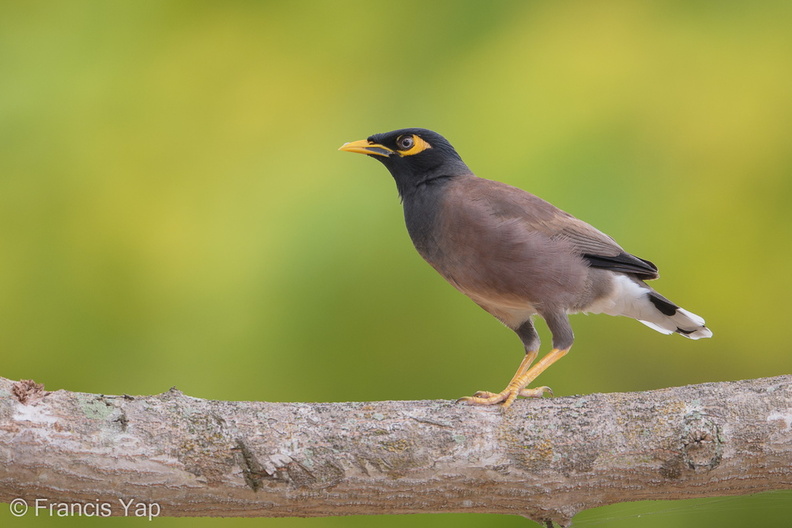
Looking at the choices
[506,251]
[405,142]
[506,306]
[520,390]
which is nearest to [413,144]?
[405,142]

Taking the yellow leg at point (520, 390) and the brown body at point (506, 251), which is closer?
the yellow leg at point (520, 390)

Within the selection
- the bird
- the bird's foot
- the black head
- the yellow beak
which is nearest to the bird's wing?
the bird

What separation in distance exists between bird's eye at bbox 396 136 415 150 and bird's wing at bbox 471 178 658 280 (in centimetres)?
25

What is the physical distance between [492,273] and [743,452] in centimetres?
87

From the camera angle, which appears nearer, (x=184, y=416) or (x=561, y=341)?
(x=184, y=416)

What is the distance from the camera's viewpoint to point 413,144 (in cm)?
Result: 278

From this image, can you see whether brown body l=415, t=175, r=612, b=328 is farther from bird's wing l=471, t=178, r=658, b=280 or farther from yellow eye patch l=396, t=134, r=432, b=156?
yellow eye patch l=396, t=134, r=432, b=156

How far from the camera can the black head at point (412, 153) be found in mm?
2775

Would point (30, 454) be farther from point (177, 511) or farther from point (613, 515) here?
point (613, 515)

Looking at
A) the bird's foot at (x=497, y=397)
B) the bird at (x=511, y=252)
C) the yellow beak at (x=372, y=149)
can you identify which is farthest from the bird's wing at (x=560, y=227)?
the bird's foot at (x=497, y=397)

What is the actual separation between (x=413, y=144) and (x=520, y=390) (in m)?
0.91

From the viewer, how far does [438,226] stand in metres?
2.60

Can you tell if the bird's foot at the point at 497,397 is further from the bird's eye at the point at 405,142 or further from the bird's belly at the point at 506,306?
the bird's eye at the point at 405,142

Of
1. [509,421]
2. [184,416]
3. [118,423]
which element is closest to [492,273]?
[509,421]
